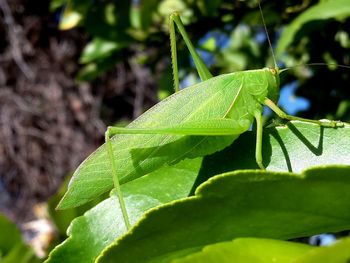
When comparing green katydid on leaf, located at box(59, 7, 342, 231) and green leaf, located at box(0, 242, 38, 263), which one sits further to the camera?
green leaf, located at box(0, 242, 38, 263)

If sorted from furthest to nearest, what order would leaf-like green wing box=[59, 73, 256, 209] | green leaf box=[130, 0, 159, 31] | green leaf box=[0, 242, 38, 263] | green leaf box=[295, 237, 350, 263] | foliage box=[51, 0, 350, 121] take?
1. green leaf box=[130, 0, 159, 31]
2. foliage box=[51, 0, 350, 121]
3. green leaf box=[0, 242, 38, 263]
4. leaf-like green wing box=[59, 73, 256, 209]
5. green leaf box=[295, 237, 350, 263]

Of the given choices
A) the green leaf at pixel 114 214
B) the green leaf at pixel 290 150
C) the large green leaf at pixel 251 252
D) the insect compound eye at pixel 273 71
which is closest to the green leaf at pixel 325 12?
the insect compound eye at pixel 273 71

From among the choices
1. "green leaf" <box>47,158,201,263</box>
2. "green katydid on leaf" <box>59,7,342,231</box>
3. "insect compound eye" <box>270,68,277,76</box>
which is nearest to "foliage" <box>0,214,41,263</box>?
"green katydid on leaf" <box>59,7,342,231</box>

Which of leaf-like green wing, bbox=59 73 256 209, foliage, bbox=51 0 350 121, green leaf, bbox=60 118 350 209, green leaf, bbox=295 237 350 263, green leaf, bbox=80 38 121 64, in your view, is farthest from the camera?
green leaf, bbox=80 38 121 64

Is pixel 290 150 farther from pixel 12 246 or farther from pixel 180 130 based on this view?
pixel 12 246

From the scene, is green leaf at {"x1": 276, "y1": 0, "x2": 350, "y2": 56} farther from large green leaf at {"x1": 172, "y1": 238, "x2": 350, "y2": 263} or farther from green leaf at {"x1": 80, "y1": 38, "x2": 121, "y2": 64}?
large green leaf at {"x1": 172, "y1": 238, "x2": 350, "y2": 263}

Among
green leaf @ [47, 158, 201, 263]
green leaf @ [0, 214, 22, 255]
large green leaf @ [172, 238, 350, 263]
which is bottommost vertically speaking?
green leaf @ [0, 214, 22, 255]

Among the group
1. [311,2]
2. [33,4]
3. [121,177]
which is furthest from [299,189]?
[33,4]

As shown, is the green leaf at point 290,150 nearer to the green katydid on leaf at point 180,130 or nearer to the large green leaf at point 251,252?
the green katydid on leaf at point 180,130
